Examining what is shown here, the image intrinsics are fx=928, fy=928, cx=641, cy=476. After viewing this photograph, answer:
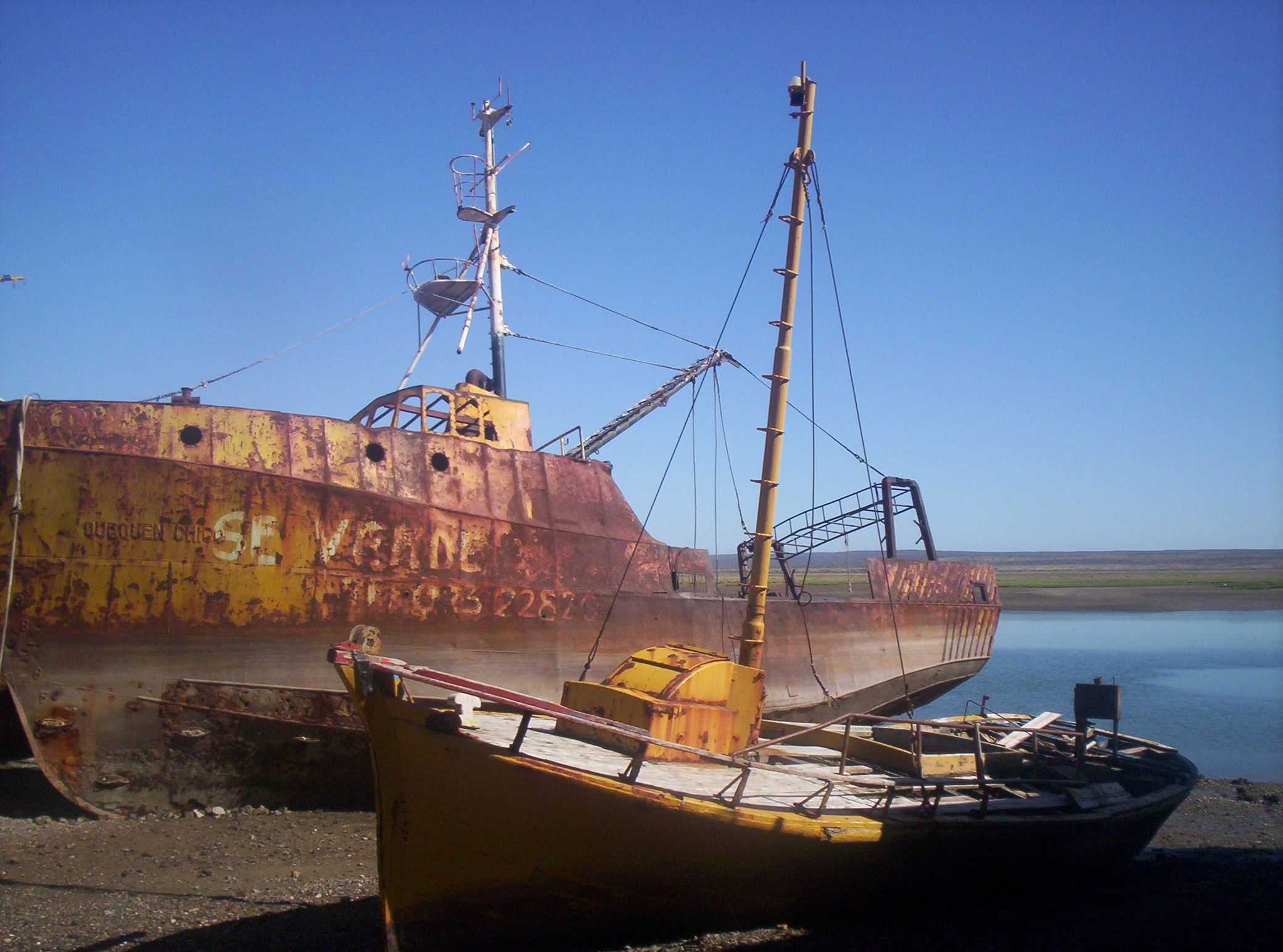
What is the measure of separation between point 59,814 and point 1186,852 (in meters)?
11.9

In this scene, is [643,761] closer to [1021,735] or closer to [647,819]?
[647,819]

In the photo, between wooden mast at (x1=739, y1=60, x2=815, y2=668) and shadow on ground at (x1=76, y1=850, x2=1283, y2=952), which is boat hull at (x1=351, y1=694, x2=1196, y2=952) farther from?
wooden mast at (x1=739, y1=60, x2=815, y2=668)

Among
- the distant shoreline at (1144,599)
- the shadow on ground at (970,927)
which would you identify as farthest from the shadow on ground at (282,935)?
the distant shoreline at (1144,599)

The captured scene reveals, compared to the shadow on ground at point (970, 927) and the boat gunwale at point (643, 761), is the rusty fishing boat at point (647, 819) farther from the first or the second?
the shadow on ground at point (970, 927)

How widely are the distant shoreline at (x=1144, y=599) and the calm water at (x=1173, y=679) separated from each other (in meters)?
8.43

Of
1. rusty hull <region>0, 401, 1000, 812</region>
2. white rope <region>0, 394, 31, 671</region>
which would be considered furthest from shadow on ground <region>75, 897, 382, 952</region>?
white rope <region>0, 394, 31, 671</region>

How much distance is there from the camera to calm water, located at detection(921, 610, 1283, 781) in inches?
682

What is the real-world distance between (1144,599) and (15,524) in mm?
63288

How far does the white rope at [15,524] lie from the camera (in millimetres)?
8906

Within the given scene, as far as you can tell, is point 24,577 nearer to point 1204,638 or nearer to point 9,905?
point 9,905

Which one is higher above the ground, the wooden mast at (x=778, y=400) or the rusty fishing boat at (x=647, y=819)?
the wooden mast at (x=778, y=400)

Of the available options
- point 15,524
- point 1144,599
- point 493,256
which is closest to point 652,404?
point 493,256

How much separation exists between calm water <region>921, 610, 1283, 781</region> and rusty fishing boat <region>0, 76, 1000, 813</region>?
36.9 ft

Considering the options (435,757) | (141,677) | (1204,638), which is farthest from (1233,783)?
(1204,638)
